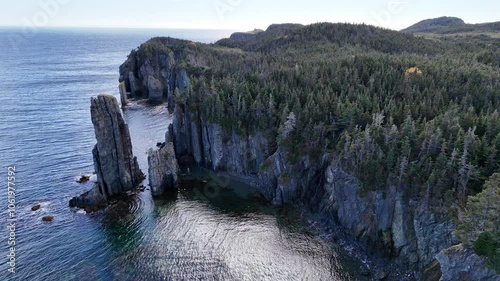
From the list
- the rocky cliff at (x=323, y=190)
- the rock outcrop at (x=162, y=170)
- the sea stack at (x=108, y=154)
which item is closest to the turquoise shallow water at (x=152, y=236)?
the rock outcrop at (x=162, y=170)

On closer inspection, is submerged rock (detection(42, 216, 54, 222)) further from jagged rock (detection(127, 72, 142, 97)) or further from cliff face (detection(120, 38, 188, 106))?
Result: jagged rock (detection(127, 72, 142, 97))

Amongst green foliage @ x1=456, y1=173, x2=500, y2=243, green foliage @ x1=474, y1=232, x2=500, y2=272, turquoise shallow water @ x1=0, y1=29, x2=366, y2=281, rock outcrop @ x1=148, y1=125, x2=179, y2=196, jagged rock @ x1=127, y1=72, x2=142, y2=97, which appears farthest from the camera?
jagged rock @ x1=127, y1=72, x2=142, y2=97

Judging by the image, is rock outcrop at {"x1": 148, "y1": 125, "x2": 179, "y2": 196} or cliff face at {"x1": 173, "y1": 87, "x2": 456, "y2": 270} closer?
cliff face at {"x1": 173, "y1": 87, "x2": 456, "y2": 270}

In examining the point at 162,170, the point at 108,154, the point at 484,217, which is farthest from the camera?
the point at 162,170

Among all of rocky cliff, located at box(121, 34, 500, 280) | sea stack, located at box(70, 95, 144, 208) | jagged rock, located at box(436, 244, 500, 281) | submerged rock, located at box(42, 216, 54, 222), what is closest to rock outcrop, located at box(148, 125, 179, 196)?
sea stack, located at box(70, 95, 144, 208)

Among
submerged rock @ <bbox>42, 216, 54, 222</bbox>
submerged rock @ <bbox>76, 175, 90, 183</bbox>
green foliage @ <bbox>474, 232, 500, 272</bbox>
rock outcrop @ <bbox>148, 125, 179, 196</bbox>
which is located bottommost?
submerged rock @ <bbox>42, 216, 54, 222</bbox>

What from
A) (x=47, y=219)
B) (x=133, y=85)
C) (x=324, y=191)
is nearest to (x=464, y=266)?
(x=324, y=191)

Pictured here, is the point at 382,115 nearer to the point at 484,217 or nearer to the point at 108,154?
the point at 484,217
